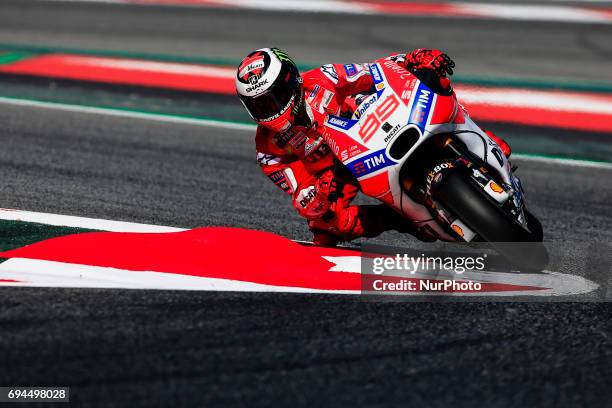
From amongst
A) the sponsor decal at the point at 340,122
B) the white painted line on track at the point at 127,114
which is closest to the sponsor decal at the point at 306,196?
the sponsor decal at the point at 340,122

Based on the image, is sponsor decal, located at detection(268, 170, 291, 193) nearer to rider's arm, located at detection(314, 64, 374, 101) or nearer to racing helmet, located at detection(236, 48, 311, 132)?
racing helmet, located at detection(236, 48, 311, 132)

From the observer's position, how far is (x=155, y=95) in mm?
11219

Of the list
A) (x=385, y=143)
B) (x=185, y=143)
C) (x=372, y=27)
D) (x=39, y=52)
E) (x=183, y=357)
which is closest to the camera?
(x=183, y=357)

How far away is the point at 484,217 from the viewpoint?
5.20 metres

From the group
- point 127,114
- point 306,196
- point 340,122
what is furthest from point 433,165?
point 127,114

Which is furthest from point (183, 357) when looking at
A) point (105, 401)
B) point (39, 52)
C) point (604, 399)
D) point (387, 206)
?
point (39, 52)

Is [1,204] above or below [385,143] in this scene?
below

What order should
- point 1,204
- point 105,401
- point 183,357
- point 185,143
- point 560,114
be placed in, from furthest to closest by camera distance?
point 560,114 → point 185,143 → point 1,204 → point 183,357 → point 105,401

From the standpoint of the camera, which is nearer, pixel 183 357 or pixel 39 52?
pixel 183 357

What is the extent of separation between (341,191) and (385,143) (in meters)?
0.47

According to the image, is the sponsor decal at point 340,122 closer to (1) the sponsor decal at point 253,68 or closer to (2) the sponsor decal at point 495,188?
(1) the sponsor decal at point 253,68

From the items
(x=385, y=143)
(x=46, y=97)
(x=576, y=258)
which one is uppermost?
(x=385, y=143)

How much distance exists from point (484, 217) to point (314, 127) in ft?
4.25

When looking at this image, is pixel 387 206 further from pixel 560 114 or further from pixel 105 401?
pixel 560 114
